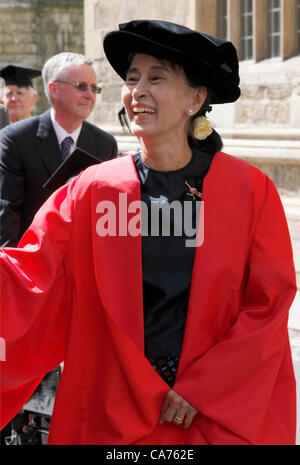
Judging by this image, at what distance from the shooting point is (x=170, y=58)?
2498 millimetres

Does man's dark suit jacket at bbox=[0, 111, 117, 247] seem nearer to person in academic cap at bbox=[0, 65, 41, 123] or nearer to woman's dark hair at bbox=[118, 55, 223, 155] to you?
woman's dark hair at bbox=[118, 55, 223, 155]

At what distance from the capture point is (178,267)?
2467 mm

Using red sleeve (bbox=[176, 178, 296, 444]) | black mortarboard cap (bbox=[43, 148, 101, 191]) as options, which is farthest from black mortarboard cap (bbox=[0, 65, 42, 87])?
red sleeve (bbox=[176, 178, 296, 444])

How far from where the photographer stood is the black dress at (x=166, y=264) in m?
2.44

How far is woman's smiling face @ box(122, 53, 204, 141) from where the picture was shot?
8.26ft

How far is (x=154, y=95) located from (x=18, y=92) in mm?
4354

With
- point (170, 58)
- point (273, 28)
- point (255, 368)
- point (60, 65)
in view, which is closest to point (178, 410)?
point (255, 368)

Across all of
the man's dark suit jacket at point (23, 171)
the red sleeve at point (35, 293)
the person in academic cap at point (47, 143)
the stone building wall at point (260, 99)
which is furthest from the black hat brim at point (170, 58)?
the stone building wall at point (260, 99)

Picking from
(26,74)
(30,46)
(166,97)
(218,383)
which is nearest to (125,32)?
(166,97)

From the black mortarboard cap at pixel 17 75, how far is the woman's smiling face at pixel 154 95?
171 inches

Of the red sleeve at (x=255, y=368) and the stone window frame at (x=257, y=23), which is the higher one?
the stone window frame at (x=257, y=23)

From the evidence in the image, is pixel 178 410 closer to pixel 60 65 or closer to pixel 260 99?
pixel 60 65

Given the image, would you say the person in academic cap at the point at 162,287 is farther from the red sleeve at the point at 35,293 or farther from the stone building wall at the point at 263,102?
the stone building wall at the point at 263,102
